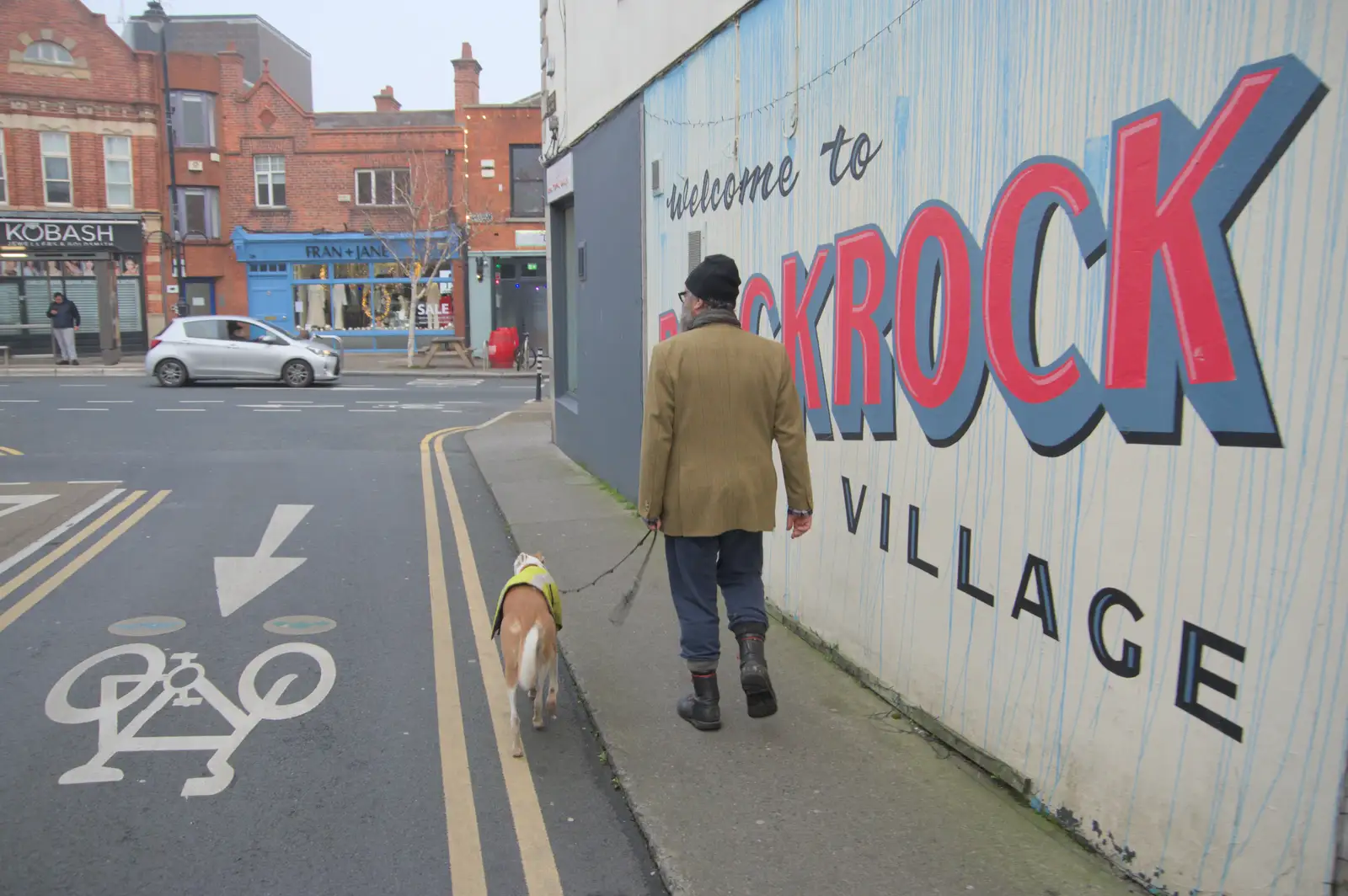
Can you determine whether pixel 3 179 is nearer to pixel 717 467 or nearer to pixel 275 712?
pixel 275 712

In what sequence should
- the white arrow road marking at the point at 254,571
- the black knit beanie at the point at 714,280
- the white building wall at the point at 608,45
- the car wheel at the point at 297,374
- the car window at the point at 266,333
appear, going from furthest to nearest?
the car window at the point at 266,333
the car wheel at the point at 297,374
the white building wall at the point at 608,45
the white arrow road marking at the point at 254,571
the black knit beanie at the point at 714,280

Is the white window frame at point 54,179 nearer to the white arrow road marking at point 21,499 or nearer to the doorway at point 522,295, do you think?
the doorway at point 522,295

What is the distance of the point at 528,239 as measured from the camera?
111 feet

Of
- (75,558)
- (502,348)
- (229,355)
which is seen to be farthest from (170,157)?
(75,558)

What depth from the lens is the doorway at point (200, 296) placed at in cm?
3556

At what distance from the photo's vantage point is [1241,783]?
109 inches

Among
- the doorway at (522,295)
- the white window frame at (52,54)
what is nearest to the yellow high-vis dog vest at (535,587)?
the doorway at (522,295)

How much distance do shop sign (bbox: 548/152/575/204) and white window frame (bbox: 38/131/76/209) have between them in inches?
1098

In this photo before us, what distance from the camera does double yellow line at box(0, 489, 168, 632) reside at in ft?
21.9

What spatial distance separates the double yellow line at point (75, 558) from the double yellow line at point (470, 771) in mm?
2599

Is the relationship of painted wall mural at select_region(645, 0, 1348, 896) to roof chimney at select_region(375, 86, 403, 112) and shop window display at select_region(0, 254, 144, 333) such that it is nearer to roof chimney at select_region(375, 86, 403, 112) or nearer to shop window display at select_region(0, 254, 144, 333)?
shop window display at select_region(0, 254, 144, 333)

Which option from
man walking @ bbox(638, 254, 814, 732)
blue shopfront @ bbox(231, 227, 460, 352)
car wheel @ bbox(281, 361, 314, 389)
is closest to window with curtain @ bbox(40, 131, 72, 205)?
blue shopfront @ bbox(231, 227, 460, 352)

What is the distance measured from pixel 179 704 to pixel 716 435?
9.85 feet

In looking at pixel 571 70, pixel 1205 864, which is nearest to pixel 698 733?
pixel 1205 864
